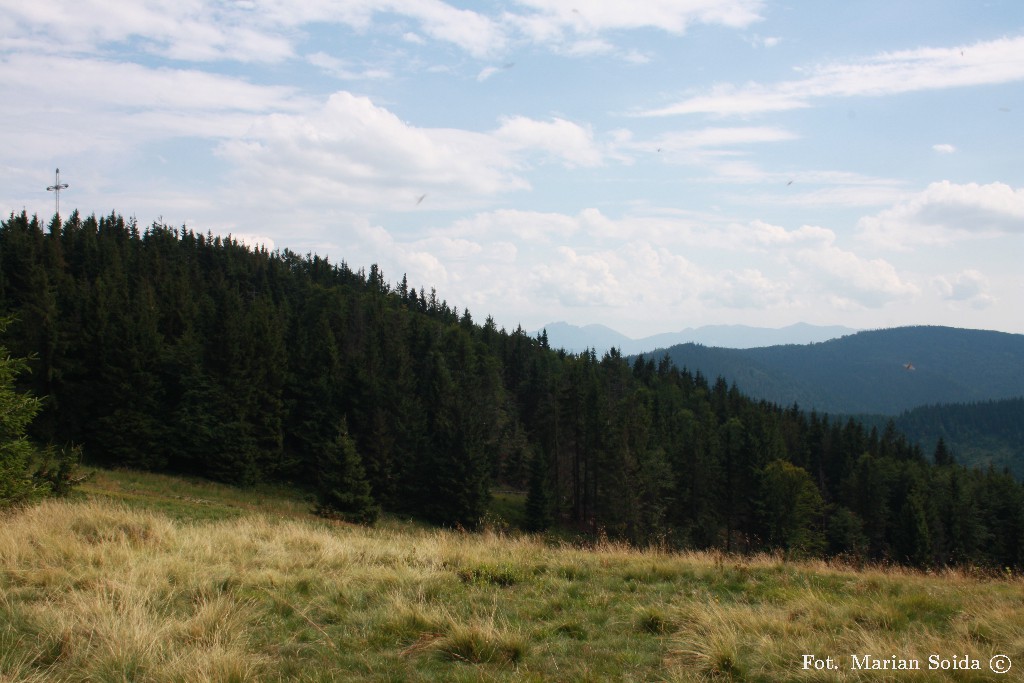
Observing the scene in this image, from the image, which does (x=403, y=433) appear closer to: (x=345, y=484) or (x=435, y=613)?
(x=345, y=484)

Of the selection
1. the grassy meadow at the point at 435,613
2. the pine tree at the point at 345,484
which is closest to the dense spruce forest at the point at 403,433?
the pine tree at the point at 345,484

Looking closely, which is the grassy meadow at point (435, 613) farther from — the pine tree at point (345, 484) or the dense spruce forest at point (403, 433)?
the pine tree at point (345, 484)

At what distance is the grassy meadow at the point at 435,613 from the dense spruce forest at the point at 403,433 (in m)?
21.6

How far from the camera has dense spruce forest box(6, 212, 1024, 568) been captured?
1731 inches

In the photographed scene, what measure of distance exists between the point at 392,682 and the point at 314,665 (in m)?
0.76

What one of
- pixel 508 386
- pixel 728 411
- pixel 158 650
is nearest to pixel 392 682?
pixel 158 650

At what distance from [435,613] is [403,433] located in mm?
49479

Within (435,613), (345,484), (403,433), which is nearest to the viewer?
(435,613)

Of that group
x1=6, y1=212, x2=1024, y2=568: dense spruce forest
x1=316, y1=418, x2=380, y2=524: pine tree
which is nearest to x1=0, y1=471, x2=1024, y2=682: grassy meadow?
x1=6, y1=212, x2=1024, y2=568: dense spruce forest

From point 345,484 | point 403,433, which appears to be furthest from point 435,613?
point 403,433

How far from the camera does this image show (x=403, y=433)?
2132 inches

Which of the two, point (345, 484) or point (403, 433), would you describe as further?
point (403, 433)

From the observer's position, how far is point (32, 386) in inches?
1699

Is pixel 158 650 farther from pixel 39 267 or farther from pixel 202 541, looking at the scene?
pixel 39 267
